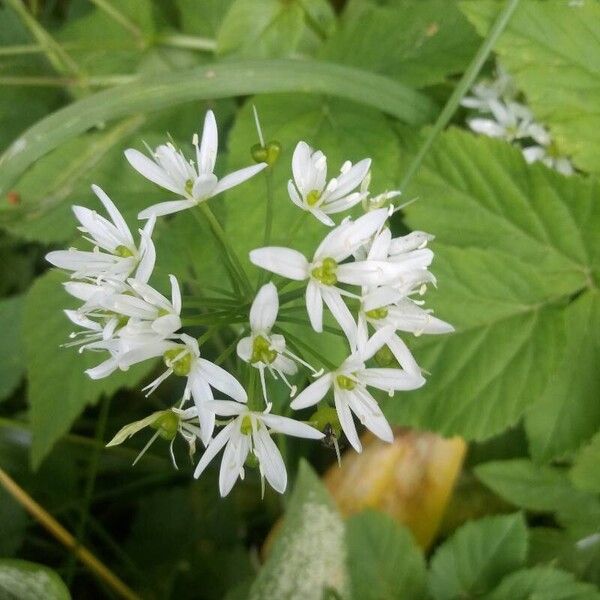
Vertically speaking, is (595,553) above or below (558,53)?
below

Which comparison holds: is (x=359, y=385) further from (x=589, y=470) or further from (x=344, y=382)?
(x=589, y=470)

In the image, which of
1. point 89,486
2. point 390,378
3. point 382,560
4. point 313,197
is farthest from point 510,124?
point 89,486

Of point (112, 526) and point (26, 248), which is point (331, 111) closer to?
point (26, 248)

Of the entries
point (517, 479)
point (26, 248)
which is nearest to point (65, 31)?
point (26, 248)

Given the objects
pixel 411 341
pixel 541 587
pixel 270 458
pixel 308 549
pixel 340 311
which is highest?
pixel 340 311

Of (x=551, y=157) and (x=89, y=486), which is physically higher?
(x=551, y=157)

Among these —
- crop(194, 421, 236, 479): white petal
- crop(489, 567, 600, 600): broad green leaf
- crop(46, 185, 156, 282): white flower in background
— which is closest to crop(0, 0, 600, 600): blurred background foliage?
crop(489, 567, 600, 600): broad green leaf
